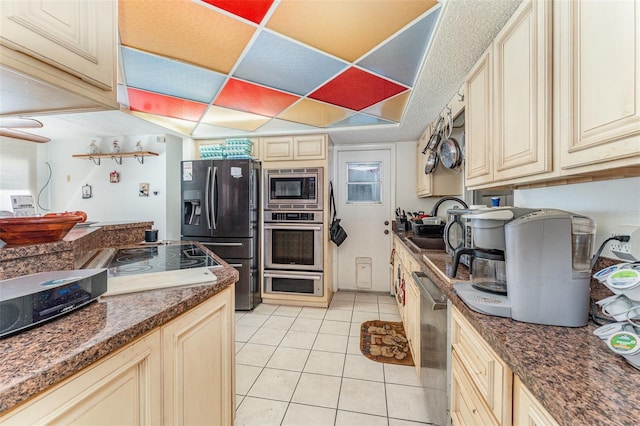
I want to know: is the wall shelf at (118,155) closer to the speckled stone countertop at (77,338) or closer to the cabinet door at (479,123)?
the speckled stone countertop at (77,338)

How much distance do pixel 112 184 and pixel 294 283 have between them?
9.46 ft

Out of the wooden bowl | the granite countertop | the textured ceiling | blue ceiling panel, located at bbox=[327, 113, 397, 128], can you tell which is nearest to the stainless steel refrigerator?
the textured ceiling

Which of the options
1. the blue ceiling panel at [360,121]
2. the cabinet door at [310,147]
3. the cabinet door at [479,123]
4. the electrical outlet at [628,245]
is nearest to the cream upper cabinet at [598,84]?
the electrical outlet at [628,245]

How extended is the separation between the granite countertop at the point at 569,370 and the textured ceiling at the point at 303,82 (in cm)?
133

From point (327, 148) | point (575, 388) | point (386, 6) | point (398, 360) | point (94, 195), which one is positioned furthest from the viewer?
point (94, 195)

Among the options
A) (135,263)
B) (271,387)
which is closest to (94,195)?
(135,263)

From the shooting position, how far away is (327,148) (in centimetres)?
315

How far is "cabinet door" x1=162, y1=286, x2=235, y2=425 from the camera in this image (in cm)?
86

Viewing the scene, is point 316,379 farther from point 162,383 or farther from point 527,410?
point 527,410

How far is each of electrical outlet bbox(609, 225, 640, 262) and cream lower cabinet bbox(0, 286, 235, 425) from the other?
Answer: 156 centimetres

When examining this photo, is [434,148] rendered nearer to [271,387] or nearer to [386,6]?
[386,6]

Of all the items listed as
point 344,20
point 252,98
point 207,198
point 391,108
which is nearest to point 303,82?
point 252,98

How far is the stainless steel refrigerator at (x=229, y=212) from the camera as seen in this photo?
3047 millimetres

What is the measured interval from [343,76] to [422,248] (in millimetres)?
1427
